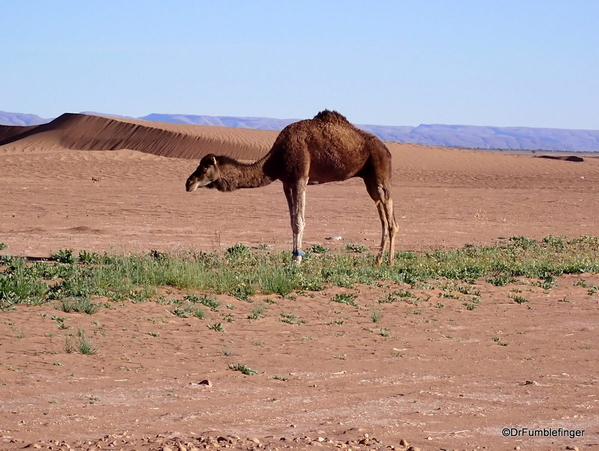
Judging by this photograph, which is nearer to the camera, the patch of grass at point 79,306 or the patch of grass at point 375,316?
the patch of grass at point 79,306

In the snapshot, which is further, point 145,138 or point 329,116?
point 145,138

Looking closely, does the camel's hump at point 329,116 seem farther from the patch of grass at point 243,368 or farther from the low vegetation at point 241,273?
the patch of grass at point 243,368

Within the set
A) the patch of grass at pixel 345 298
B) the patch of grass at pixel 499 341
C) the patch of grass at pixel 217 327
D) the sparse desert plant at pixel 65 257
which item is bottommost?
the patch of grass at pixel 499 341

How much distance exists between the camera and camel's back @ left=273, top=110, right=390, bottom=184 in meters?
14.0

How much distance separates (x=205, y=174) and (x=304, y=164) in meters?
1.48

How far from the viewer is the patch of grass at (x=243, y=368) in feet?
25.4

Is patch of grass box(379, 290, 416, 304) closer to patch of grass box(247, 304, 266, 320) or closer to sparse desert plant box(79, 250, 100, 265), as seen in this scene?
patch of grass box(247, 304, 266, 320)

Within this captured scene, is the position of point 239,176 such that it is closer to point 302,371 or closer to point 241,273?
point 241,273

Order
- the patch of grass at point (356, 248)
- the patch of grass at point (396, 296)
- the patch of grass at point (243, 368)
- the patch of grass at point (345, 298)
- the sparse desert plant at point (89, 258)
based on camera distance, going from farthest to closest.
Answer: the patch of grass at point (356, 248) → the sparse desert plant at point (89, 258) → the patch of grass at point (396, 296) → the patch of grass at point (345, 298) → the patch of grass at point (243, 368)

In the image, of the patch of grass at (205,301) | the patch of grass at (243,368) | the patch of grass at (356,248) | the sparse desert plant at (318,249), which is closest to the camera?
the patch of grass at (243,368)

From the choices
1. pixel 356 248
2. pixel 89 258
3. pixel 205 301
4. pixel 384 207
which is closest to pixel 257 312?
pixel 205 301

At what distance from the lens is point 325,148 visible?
14.1 meters

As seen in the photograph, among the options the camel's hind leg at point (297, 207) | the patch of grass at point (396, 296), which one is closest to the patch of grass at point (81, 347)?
the patch of grass at point (396, 296)

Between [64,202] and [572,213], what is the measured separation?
1297 centimetres
